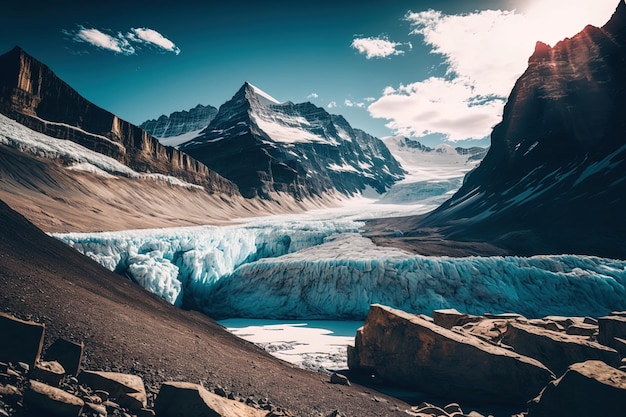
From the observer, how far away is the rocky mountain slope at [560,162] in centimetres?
3616

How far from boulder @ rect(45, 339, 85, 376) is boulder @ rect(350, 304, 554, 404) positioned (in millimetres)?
8616

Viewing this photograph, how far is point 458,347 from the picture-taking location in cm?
951

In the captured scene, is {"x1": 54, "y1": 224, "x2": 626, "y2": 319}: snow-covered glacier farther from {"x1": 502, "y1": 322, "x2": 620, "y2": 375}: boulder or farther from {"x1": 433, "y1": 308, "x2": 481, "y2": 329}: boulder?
{"x1": 502, "y1": 322, "x2": 620, "y2": 375}: boulder

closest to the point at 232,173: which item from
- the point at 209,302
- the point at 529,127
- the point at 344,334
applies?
the point at 529,127

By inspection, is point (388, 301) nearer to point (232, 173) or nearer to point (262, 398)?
point (262, 398)

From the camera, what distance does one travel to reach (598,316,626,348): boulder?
9898 millimetres

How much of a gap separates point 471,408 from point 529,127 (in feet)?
244

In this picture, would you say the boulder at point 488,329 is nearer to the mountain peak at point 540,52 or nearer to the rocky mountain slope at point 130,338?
the rocky mountain slope at point 130,338

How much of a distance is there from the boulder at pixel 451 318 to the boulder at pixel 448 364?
11.7ft

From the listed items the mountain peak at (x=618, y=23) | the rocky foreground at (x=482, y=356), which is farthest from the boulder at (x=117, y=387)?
the mountain peak at (x=618, y=23)

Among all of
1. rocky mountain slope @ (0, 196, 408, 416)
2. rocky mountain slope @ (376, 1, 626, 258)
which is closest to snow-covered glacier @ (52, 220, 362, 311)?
rocky mountain slope @ (0, 196, 408, 416)

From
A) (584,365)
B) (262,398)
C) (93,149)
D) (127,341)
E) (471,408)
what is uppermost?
(93,149)

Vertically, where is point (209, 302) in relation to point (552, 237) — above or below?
below

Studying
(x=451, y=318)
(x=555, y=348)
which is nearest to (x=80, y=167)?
(x=451, y=318)
